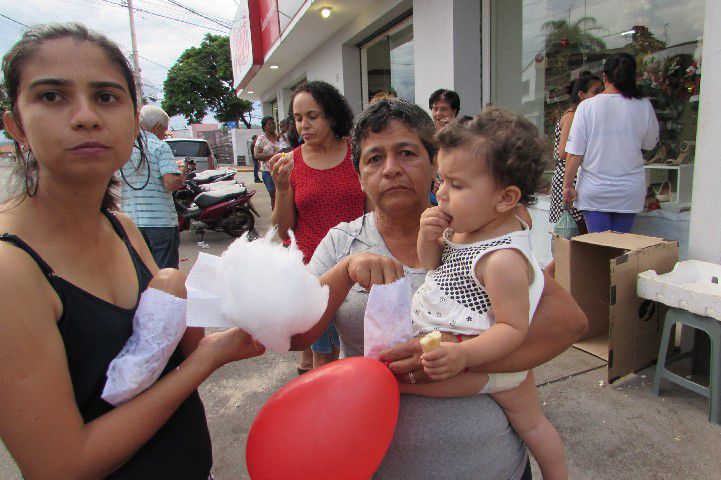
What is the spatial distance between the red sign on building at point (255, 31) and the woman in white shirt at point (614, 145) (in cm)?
790

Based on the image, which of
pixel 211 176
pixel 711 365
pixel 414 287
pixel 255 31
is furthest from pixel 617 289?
pixel 255 31

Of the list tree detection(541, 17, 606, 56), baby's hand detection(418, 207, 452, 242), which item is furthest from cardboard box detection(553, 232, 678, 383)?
tree detection(541, 17, 606, 56)

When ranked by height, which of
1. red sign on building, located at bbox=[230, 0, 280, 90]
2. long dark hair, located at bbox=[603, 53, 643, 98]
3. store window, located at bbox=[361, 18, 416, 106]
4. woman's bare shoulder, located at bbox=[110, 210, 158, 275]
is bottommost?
woman's bare shoulder, located at bbox=[110, 210, 158, 275]

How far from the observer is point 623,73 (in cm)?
348

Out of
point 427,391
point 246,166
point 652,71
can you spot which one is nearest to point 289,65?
point 652,71

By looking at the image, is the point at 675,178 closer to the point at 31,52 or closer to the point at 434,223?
the point at 434,223

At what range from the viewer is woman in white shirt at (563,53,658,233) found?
3.56 meters

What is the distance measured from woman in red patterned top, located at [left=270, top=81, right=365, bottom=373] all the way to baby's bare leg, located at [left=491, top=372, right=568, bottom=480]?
4.35ft

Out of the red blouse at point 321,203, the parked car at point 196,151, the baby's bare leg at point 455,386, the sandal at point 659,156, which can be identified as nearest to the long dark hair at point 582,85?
the sandal at point 659,156

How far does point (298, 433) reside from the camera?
2.94 ft

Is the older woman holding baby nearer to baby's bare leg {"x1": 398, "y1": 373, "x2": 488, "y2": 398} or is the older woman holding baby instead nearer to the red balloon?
baby's bare leg {"x1": 398, "y1": 373, "x2": 488, "y2": 398}

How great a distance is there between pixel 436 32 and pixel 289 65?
26.5 ft

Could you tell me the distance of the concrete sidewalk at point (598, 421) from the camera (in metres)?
2.36

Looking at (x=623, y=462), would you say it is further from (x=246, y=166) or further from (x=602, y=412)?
(x=246, y=166)
